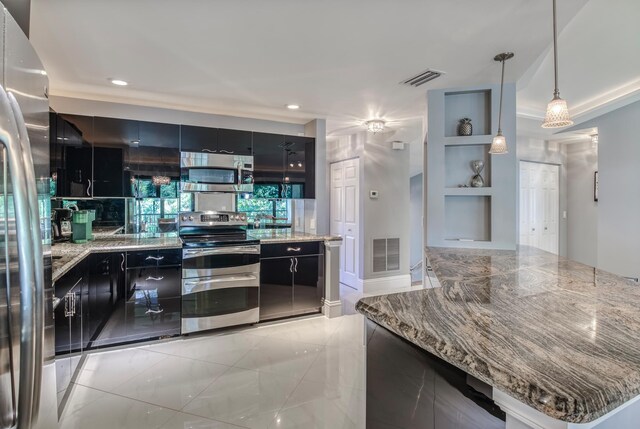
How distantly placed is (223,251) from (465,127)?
2.57 meters

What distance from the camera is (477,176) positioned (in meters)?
2.97

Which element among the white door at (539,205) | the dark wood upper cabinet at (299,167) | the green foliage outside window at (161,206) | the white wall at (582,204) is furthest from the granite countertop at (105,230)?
the white wall at (582,204)

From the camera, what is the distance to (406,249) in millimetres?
5355

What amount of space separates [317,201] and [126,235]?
86.8 inches

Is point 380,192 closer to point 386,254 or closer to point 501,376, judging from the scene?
point 386,254

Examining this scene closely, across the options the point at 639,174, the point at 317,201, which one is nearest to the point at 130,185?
the point at 317,201

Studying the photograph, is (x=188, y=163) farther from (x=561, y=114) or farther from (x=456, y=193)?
(x=561, y=114)

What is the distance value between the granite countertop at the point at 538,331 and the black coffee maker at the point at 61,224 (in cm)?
306

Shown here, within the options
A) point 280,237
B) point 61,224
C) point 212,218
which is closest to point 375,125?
point 280,237

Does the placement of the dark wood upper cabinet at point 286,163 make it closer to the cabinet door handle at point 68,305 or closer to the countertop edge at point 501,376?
the cabinet door handle at point 68,305

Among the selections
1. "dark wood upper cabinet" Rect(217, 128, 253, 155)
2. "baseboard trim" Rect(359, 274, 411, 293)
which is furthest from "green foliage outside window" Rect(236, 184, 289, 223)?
"baseboard trim" Rect(359, 274, 411, 293)

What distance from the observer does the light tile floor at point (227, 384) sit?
2.01m

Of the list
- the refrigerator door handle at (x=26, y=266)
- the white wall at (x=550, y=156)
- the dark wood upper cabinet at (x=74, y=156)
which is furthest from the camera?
the white wall at (x=550, y=156)

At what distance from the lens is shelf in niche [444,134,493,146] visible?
2.85 meters
